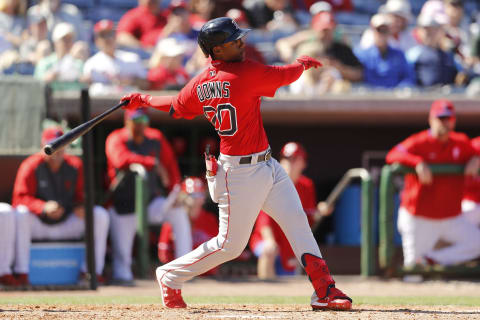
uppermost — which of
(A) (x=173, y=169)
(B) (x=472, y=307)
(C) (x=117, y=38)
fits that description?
(C) (x=117, y=38)

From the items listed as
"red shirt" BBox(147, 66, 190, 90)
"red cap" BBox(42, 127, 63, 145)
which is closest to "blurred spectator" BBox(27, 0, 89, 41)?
"red shirt" BBox(147, 66, 190, 90)

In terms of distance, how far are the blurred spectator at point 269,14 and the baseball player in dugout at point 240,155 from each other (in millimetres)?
5756

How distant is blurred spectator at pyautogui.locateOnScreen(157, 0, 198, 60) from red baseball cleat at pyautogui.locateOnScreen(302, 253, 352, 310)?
4.98 m

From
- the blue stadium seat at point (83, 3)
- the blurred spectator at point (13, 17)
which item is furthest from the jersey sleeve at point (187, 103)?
the blue stadium seat at point (83, 3)

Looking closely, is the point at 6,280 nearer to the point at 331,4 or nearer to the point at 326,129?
the point at 326,129

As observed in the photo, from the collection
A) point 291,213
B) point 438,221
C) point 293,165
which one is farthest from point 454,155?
point 291,213

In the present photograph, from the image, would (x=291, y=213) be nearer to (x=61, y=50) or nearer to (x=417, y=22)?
(x=61, y=50)

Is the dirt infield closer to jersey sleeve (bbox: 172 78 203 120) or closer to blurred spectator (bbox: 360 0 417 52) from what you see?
jersey sleeve (bbox: 172 78 203 120)

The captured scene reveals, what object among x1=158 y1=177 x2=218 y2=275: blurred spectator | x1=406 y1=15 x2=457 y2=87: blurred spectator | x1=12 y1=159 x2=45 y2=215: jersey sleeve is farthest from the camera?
x1=406 y1=15 x2=457 y2=87: blurred spectator

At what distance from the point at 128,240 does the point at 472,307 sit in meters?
3.69

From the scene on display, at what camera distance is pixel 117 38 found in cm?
1001

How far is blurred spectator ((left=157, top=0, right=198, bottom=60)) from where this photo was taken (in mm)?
9719

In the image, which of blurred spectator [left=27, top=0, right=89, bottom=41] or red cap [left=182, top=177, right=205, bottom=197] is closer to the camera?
red cap [left=182, top=177, right=205, bottom=197]

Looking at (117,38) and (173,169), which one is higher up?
(117,38)
